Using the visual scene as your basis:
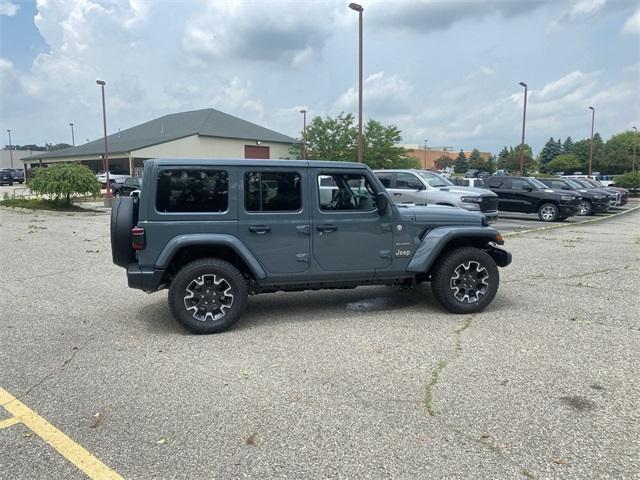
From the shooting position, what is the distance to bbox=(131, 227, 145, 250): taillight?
4996 millimetres

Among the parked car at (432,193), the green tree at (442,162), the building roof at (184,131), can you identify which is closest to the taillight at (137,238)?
the parked car at (432,193)

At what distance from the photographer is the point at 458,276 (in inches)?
231

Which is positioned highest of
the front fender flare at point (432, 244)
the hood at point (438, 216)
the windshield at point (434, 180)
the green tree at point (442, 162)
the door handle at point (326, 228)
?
the green tree at point (442, 162)

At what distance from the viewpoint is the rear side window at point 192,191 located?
16.8 feet

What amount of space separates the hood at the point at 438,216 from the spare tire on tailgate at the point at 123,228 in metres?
2.95

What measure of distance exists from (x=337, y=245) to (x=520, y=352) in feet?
7.01

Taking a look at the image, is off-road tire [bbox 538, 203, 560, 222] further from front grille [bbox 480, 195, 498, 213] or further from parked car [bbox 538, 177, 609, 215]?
front grille [bbox 480, 195, 498, 213]

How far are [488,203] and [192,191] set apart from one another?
38.3ft

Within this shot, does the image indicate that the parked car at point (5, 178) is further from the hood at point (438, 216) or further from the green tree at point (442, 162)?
the green tree at point (442, 162)

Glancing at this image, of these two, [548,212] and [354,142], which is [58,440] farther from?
[354,142]

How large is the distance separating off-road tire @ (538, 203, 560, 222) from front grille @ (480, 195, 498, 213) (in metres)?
4.72

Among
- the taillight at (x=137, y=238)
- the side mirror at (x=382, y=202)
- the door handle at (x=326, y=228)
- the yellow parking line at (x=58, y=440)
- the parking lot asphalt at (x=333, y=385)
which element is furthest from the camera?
the side mirror at (x=382, y=202)

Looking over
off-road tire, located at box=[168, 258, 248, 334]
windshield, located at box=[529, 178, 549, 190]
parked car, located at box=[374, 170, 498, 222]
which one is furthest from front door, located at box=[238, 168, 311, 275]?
windshield, located at box=[529, 178, 549, 190]

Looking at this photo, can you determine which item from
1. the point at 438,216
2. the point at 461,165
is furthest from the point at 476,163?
the point at 438,216
